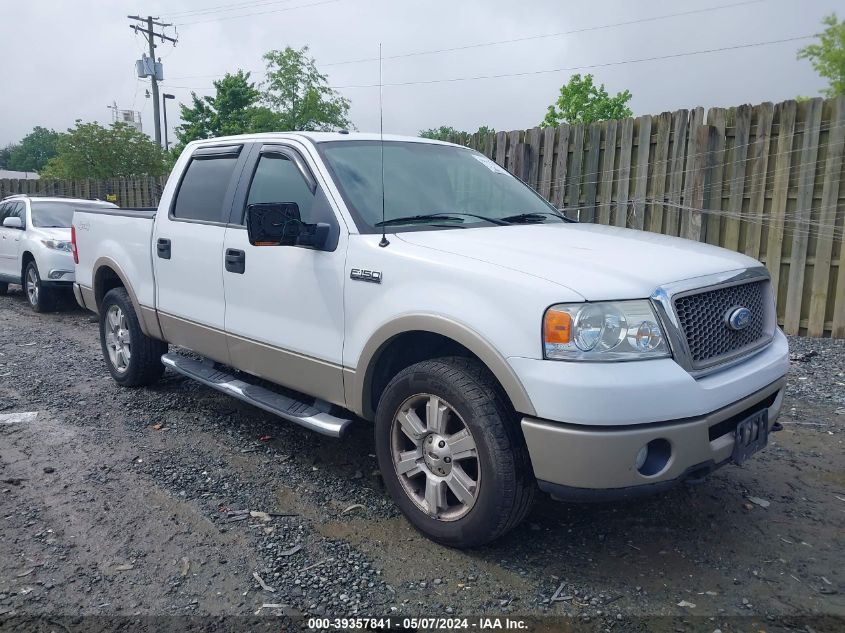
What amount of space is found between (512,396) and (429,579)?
0.91 meters

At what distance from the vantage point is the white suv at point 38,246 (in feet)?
32.2

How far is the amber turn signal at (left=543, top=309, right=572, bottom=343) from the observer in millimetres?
2688

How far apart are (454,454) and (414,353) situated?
63 centimetres

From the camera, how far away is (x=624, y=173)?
8.08m

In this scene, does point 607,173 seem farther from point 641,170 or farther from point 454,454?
point 454,454

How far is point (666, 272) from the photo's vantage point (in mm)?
2961

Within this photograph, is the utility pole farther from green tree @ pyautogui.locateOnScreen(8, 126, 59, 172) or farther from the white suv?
green tree @ pyautogui.locateOnScreen(8, 126, 59, 172)

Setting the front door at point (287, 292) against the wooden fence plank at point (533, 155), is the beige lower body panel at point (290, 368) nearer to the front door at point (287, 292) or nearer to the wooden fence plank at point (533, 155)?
the front door at point (287, 292)

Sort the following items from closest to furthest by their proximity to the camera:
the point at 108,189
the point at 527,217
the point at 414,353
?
the point at 414,353
the point at 527,217
the point at 108,189

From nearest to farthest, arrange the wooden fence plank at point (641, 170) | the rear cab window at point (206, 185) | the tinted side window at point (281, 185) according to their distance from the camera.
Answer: the tinted side window at point (281, 185)
the rear cab window at point (206, 185)
the wooden fence plank at point (641, 170)

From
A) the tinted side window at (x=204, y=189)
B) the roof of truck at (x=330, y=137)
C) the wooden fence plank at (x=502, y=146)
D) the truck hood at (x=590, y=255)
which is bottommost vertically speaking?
the truck hood at (x=590, y=255)

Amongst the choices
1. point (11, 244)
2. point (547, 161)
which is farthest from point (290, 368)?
point (11, 244)

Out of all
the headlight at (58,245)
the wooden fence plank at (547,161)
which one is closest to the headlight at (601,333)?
the wooden fence plank at (547,161)

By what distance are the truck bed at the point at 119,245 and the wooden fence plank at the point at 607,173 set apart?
514 cm
